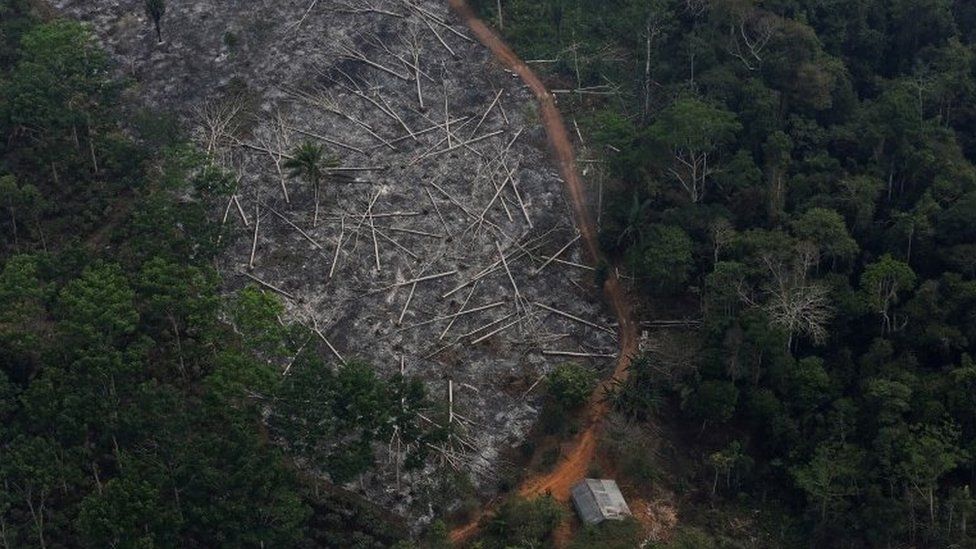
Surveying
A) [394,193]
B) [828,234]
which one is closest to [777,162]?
[828,234]

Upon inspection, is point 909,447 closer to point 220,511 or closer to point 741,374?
point 741,374

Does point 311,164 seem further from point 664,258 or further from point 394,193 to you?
point 664,258

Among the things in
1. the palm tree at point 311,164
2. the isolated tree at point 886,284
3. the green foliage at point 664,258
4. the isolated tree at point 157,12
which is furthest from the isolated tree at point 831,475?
the isolated tree at point 157,12

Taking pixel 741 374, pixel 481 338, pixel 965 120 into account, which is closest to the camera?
pixel 741 374

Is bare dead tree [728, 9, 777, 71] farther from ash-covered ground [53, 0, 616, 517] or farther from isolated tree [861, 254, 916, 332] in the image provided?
isolated tree [861, 254, 916, 332]

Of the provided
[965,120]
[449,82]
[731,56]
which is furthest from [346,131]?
[965,120]

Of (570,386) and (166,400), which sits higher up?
(166,400)

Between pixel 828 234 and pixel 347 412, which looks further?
pixel 828 234
